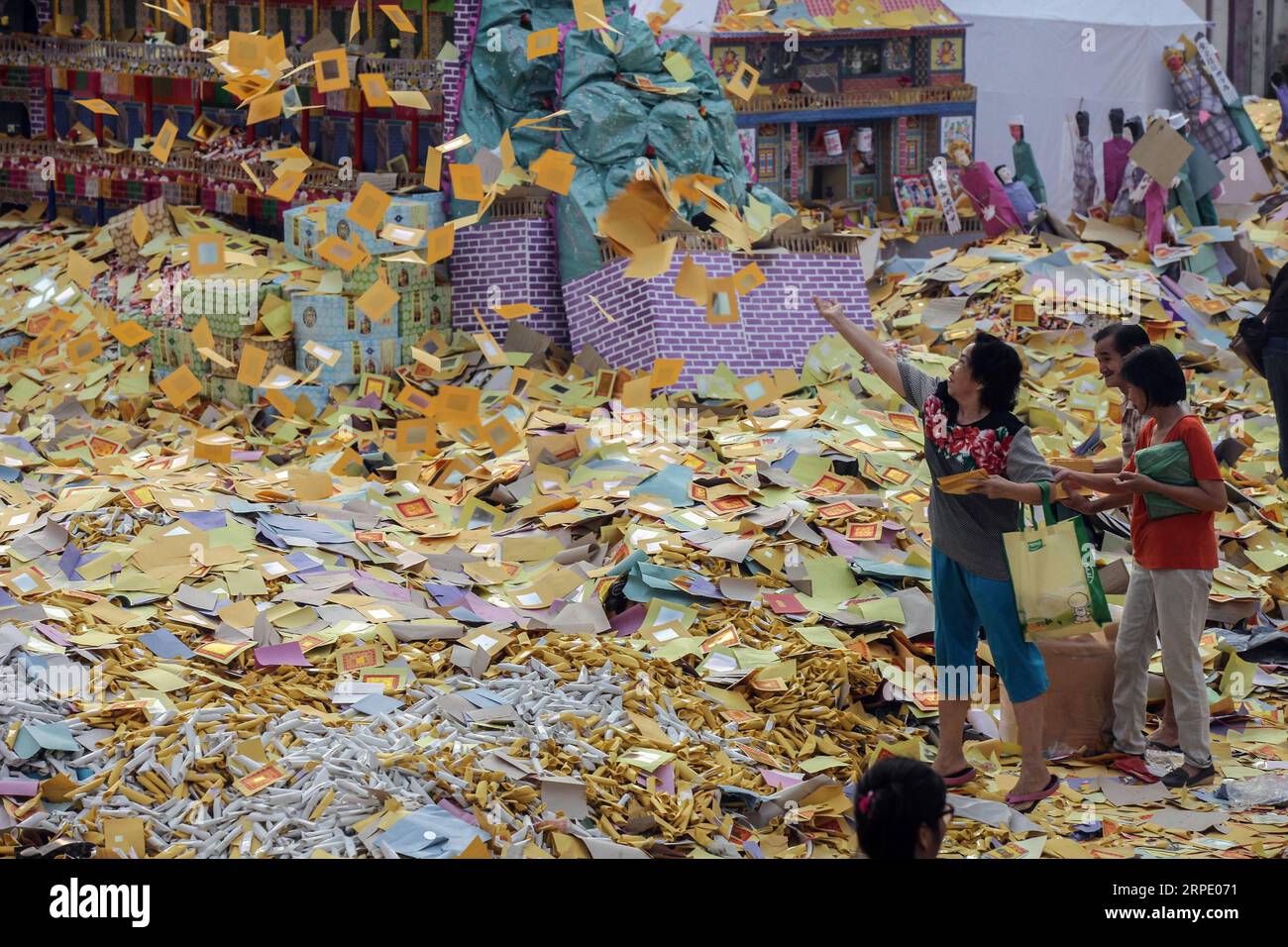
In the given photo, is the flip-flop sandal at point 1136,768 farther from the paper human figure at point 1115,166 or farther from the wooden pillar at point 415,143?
the paper human figure at point 1115,166

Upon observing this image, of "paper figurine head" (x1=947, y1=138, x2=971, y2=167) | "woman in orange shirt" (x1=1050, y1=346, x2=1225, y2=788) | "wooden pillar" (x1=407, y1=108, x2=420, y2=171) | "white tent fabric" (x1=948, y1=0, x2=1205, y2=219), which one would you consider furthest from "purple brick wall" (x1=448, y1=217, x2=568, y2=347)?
"white tent fabric" (x1=948, y1=0, x2=1205, y2=219)

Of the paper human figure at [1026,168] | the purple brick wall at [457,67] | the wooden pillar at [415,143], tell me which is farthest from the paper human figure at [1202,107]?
the wooden pillar at [415,143]

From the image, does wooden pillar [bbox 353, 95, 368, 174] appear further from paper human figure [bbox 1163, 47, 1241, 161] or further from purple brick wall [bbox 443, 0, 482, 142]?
paper human figure [bbox 1163, 47, 1241, 161]

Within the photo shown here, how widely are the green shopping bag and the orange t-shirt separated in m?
0.02

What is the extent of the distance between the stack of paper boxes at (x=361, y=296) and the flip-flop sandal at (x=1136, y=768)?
667 centimetres

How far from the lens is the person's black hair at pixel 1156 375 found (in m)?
5.32

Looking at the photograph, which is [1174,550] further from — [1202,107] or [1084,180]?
[1202,107]

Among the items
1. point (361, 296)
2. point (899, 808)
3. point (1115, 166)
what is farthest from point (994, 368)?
point (1115, 166)

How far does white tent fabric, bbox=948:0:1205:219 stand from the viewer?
19750 millimetres

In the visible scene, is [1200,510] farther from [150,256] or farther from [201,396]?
[150,256]

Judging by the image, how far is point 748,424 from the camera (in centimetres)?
942

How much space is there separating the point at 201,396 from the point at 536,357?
→ 2.48m

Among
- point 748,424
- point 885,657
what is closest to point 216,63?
point 748,424

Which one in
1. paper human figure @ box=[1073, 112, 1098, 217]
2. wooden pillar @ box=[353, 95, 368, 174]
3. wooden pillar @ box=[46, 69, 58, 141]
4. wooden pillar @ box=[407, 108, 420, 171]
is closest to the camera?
wooden pillar @ box=[407, 108, 420, 171]
